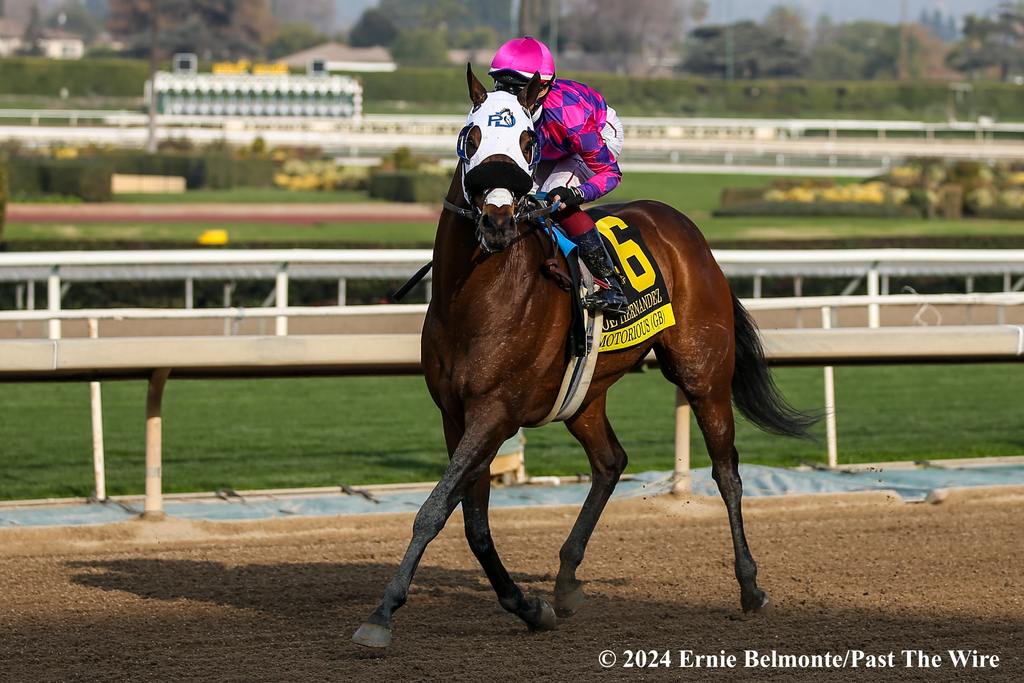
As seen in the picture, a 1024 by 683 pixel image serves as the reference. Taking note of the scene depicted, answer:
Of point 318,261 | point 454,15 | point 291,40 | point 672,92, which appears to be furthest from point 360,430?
point 454,15

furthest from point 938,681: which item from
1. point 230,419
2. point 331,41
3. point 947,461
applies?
point 331,41

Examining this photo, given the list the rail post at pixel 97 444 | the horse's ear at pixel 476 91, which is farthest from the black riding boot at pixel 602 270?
the rail post at pixel 97 444

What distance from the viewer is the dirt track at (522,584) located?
13.2ft

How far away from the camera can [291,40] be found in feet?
417

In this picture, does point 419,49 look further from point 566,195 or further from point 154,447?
point 566,195

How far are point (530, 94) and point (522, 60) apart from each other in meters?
0.21

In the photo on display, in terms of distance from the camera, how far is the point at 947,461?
7.65m

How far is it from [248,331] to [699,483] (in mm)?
5770

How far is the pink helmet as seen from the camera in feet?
14.2

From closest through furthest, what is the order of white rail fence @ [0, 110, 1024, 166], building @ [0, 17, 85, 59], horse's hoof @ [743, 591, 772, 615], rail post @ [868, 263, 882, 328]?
horse's hoof @ [743, 591, 772, 615] → rail post @ [868, 263, 882, 328] → white rail fence @ [0, 110, 1024, 166] → building @ [0, 17, 85, 59]

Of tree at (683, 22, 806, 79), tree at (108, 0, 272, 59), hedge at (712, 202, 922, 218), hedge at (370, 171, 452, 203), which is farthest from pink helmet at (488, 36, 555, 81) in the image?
tree at (683, 22, 806, 79)

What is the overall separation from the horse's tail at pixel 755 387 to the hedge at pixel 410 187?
79.1ft

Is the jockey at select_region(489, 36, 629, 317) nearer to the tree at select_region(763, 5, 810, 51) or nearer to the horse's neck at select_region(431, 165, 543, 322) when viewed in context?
the horse's neck at select_region(431, 165, 543, 322)

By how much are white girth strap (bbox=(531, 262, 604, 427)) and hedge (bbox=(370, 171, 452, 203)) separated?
2489 centimetres
